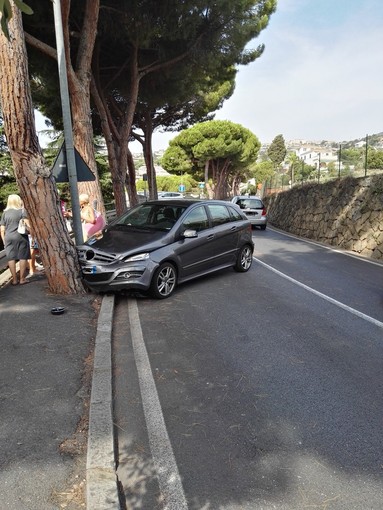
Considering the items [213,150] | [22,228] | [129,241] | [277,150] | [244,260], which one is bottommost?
[244,260]

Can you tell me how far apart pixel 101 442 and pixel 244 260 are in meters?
6.90

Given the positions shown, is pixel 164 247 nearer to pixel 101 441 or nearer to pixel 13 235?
pixel 13 235

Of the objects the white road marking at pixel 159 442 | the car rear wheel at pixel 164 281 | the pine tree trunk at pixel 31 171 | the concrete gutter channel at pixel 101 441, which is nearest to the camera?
the concrete gutter channel at pixel 101 441

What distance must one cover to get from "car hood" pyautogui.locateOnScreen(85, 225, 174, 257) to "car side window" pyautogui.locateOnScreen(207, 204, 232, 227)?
148cm

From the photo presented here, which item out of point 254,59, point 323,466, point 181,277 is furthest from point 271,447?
point 254,59

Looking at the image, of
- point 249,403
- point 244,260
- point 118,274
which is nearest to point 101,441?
point 249,403

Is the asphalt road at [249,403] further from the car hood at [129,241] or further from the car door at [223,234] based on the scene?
the car door at [223,234]

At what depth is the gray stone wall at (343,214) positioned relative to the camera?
14148 mm

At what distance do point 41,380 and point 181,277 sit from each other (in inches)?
154

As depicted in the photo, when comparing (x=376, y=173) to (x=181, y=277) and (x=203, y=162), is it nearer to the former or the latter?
(x=181, y=277)

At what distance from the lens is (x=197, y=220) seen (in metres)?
8.16

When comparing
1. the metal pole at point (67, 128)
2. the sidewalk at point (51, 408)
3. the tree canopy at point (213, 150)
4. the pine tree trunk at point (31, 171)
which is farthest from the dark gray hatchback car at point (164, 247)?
the tree canopy at point (213, 150)

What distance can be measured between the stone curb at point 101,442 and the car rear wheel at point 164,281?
85.3 inches

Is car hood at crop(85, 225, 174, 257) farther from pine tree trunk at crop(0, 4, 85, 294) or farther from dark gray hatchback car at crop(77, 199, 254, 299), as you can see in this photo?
pine tree trunk at crop(0, 4, 85, 294)
